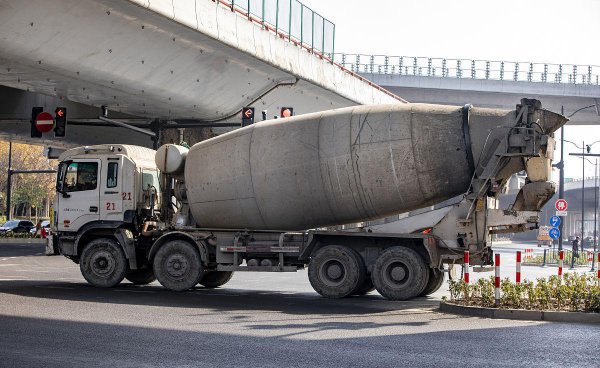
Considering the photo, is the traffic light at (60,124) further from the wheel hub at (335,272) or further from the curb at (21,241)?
the curb at (21,241)

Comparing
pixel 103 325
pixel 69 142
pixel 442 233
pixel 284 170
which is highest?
pixel 69 142

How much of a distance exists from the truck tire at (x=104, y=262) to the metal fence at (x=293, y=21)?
38.1ft

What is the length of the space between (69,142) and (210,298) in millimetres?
35196

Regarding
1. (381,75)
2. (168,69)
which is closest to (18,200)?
(381,75)

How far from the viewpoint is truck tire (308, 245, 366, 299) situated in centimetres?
1880

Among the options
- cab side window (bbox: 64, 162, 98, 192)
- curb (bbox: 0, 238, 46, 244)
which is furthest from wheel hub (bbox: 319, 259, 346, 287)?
curb (bbox: 0, 238, 46, 244)

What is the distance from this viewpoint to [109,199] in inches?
827

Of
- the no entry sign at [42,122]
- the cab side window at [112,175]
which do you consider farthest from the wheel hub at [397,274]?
the no entry sign at [42,122]

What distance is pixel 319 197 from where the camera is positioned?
19297 mm

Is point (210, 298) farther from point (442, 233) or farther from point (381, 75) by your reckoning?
point (381, 75)

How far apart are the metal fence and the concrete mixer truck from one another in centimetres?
1069

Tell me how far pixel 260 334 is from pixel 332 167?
6820 millimetres

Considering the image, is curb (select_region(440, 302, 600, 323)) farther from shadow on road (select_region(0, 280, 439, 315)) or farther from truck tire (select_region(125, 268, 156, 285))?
truck tire (select_region(125, 268, 156, 285))

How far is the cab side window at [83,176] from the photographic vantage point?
21.1m
